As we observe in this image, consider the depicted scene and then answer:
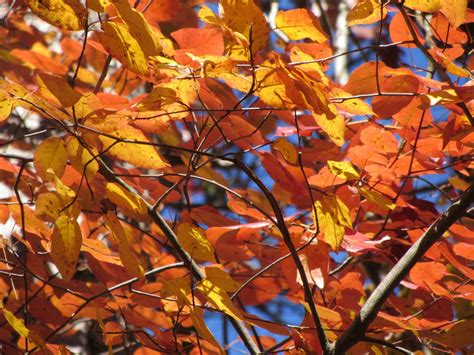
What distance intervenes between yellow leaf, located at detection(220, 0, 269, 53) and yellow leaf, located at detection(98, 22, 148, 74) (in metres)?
0.12

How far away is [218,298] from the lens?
813 millimetres

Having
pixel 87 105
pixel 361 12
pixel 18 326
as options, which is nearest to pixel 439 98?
pixel 361 12

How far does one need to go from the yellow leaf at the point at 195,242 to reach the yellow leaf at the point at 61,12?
0.28m

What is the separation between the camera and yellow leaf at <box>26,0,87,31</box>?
0.74 metres

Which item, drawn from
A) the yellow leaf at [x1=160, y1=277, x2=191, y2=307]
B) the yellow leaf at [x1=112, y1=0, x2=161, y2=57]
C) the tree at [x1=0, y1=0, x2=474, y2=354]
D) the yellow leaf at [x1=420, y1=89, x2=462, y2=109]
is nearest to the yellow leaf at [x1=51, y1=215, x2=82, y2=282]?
the tree at [x1=0, y1=0, x2=474, y2=354]

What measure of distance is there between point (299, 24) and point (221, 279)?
33 centimetres

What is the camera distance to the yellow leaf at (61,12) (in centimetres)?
74

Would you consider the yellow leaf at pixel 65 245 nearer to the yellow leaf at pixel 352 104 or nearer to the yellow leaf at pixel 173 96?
the yellow leaf at pixel 173 96

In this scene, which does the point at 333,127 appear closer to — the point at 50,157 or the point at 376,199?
the point at 376,199

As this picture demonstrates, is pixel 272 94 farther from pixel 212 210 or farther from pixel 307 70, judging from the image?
pixel 212 210

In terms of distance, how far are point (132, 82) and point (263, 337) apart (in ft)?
2.44

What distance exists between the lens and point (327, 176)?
1.03m

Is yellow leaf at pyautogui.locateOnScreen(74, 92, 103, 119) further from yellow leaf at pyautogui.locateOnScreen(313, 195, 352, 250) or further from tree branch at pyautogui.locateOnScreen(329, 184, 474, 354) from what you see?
tree branch at pyautogui.locateOnScreen(329, 184, 474, 354)

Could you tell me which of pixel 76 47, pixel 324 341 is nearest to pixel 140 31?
pixel 324 341
